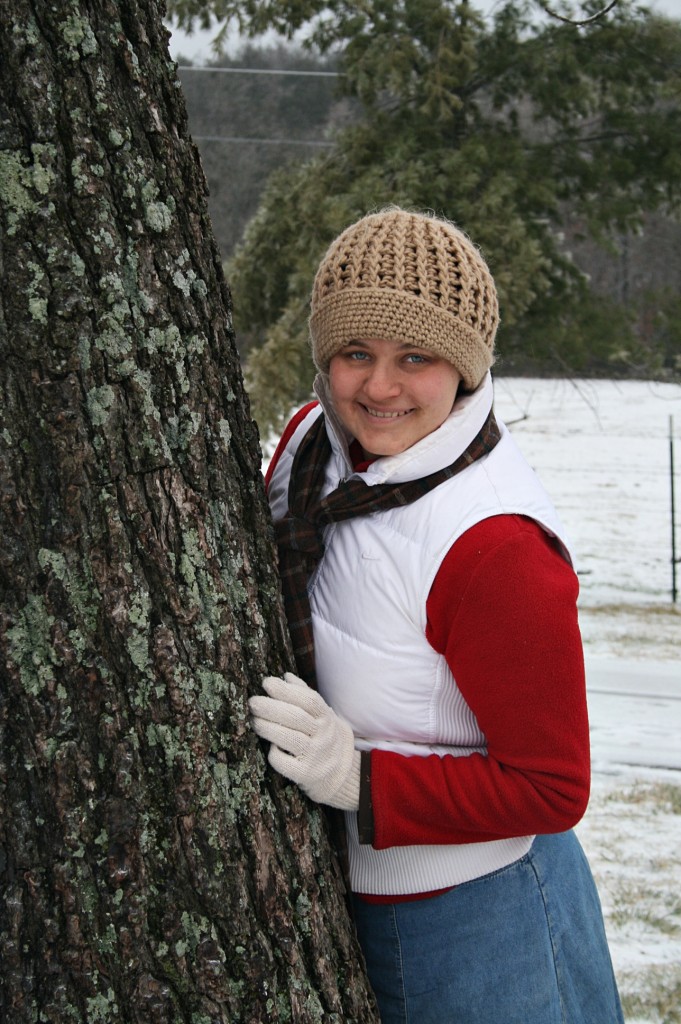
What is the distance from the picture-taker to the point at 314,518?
1.60 meters

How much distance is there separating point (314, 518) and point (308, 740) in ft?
1.14

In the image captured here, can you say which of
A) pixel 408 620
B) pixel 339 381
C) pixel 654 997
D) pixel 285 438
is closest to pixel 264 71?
pixel 285 438

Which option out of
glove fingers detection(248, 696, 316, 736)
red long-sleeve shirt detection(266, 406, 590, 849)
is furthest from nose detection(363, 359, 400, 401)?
glove fingers detection(248, 696, 316, 736)

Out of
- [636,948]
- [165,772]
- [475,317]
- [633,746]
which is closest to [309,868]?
[165,772]

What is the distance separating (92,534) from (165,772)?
1.03 ft

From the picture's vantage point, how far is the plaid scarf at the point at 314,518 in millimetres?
1550

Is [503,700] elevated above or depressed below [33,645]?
below

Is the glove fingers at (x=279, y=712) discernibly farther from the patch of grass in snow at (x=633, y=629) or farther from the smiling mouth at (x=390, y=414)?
the patch of grass in snow at (x=633, y=629)

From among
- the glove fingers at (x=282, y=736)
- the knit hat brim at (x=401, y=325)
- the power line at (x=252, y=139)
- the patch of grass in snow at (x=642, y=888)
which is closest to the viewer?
the glove fingers at (x=282, y=736)

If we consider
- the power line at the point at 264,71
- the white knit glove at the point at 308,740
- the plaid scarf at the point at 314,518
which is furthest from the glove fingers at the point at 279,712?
the power line at the point at 264,71

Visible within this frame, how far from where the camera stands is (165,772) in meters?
1.32

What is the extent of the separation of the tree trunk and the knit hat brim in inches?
8.8

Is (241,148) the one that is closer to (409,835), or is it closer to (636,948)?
(636,948)

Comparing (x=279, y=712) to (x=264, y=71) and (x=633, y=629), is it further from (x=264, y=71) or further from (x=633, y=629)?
(x=264, y=71)
